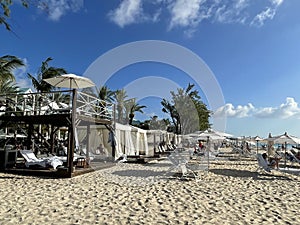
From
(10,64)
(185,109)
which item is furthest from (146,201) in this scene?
(185,109)

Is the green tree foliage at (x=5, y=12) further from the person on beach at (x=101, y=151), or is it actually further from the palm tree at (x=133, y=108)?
the palm tree at (x=133, y=108)

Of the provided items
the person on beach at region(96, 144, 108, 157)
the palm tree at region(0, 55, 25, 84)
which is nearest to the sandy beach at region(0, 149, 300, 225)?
the person on beach at region(96, 144, 108, 157)

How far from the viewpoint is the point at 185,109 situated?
35.0m

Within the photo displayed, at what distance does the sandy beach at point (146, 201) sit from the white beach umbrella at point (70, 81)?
4.35 m

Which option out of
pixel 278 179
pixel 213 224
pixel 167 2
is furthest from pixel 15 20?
pixel 278 179

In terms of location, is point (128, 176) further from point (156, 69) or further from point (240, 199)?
point (156, 69)

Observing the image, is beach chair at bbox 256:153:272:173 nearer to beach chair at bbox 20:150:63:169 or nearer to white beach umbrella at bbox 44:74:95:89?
white beach umbrella at bbox 44:74:95:89

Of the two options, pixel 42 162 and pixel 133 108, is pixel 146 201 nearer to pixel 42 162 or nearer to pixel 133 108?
pixel 42 162

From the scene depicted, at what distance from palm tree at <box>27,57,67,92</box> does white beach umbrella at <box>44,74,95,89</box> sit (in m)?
9.49

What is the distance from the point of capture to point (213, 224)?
4309 mm

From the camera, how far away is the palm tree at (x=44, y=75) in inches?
774

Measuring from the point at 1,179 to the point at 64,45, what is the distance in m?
12.9

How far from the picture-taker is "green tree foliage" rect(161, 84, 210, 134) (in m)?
35.2

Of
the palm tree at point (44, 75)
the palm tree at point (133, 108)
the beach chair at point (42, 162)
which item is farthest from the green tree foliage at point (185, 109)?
the beach chair at point (42, 162)
